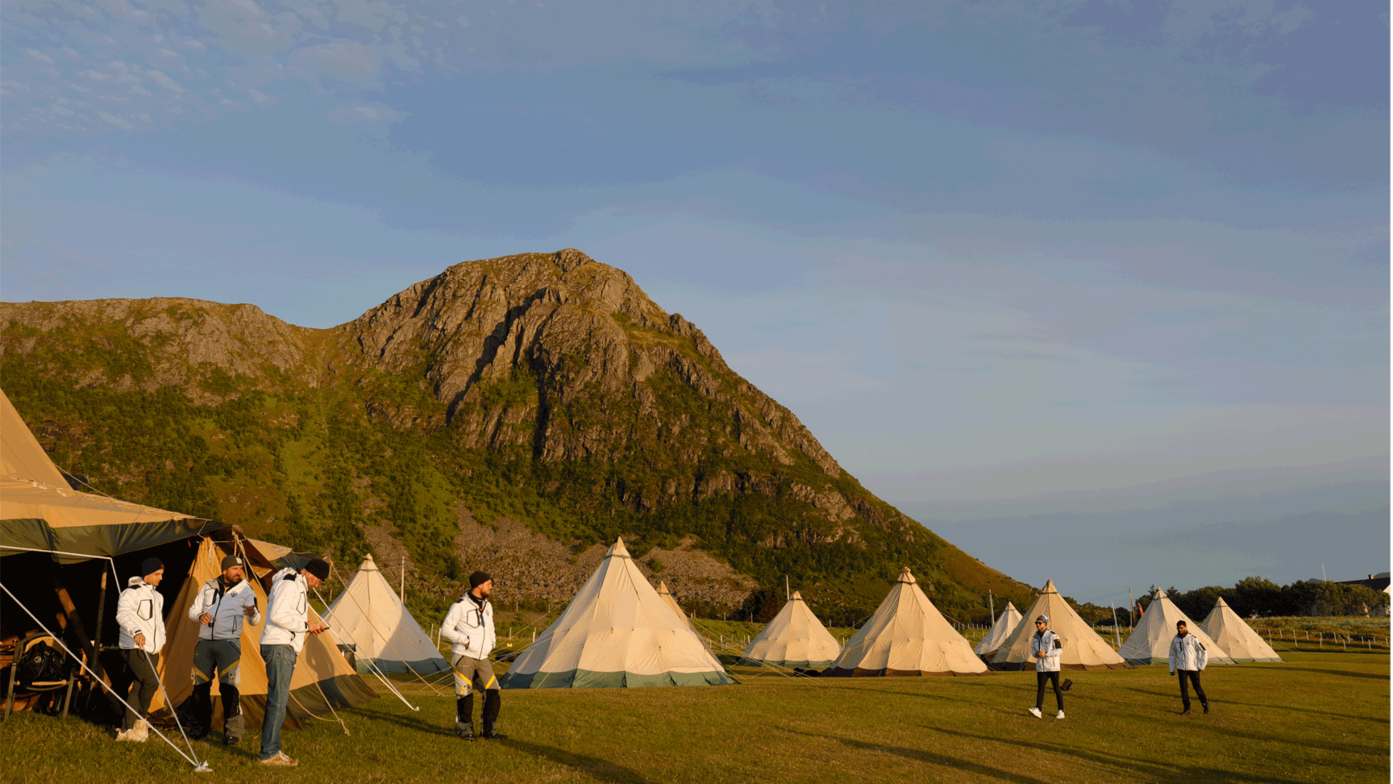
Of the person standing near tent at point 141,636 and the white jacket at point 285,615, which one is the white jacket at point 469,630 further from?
the person standing near tent at point 141,636

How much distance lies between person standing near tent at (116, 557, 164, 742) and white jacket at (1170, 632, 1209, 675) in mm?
19753

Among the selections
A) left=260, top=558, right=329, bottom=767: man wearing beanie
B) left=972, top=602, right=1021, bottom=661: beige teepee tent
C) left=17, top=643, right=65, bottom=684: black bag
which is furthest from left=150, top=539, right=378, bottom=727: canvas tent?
left=972, top=602, right=1021, bottom=661: beige teepee tent

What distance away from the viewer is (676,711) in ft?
56.1

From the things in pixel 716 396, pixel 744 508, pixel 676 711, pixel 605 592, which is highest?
pixel 716 396

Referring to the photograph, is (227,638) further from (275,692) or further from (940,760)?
(940,760)

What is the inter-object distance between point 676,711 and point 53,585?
35.1ft

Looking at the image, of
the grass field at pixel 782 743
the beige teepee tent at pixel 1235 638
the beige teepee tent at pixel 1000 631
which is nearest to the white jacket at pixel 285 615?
the grass field at pixel 782 743

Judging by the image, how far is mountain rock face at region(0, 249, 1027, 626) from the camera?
119m

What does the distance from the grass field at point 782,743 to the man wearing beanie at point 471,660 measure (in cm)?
36

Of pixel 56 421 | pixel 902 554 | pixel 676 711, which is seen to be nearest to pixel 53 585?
pixel 676 711

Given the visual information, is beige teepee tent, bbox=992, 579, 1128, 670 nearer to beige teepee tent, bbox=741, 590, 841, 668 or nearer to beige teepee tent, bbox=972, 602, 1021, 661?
beige teepee tent, bbox=972, 602, 1021, 661

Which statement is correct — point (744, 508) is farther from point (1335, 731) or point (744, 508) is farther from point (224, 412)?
point (1335, 731)

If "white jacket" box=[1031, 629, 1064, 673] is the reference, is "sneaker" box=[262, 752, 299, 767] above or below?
below

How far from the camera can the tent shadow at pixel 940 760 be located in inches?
453
